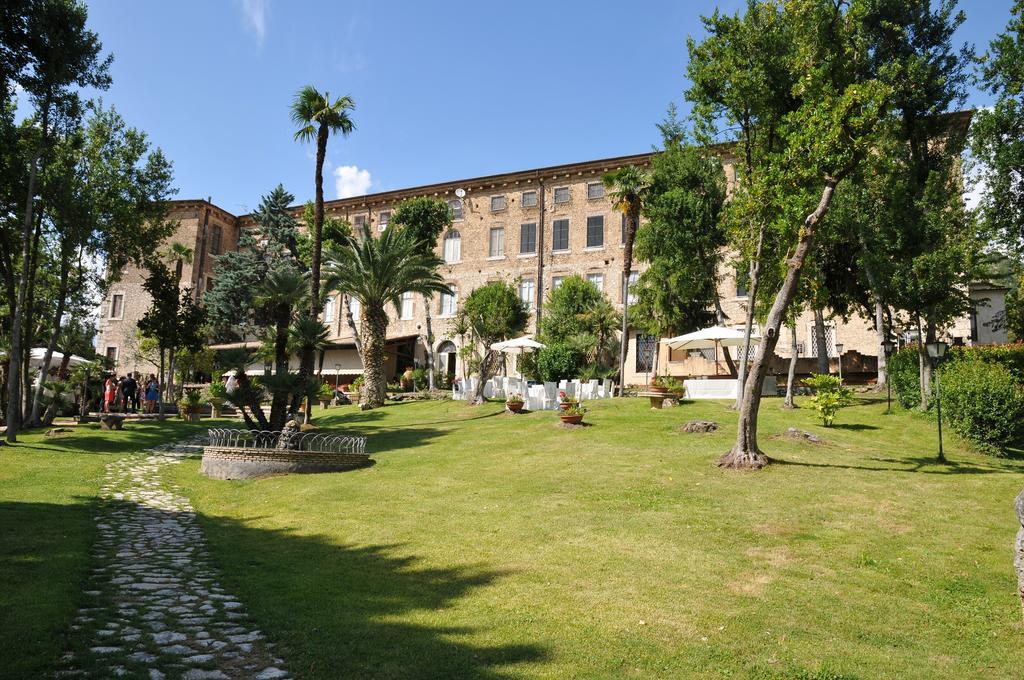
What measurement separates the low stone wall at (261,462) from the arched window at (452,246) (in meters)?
29.4

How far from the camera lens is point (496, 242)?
4059 cm

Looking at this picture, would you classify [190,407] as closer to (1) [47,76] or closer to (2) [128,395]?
(2) [128,395]

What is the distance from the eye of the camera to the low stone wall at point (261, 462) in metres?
12.9

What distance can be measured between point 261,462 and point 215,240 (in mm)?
40390

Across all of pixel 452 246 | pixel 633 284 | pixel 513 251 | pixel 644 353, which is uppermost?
pixel 452 246

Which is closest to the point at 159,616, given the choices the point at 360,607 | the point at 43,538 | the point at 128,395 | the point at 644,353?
the point at 360,607

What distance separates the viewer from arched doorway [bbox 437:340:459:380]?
4062cm

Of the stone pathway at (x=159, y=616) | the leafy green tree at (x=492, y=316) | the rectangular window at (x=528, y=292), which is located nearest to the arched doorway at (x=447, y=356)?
the leafy green tree at (x=492, y=316)

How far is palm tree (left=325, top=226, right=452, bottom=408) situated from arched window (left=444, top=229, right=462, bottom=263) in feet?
43.7

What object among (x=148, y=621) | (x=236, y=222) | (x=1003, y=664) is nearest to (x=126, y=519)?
(x=148, y=621)

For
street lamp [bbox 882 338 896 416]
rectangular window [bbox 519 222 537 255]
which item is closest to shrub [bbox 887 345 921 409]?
street lamp [bbox 882 338 896 416]

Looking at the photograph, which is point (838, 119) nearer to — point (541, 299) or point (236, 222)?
A: point (541, 299)

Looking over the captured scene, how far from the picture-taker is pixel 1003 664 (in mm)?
4871

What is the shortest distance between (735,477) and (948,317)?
1484cm
